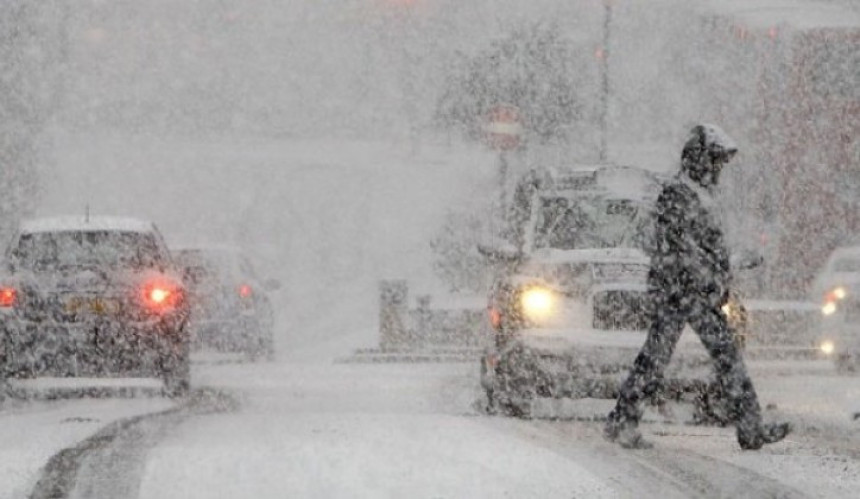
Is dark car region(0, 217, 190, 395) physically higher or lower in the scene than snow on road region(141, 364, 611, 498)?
higher

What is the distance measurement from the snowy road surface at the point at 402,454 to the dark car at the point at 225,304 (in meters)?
8.10

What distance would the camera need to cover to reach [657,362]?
1111 cm

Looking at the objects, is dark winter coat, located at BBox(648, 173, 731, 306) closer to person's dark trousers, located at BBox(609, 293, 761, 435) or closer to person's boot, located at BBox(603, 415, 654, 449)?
person's dark trousers, located at BBox(609, 293, 761, 435)

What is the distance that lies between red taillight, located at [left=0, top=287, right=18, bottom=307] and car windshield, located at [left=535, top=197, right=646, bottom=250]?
3.89 meters

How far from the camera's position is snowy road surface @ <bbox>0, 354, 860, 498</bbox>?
902cm

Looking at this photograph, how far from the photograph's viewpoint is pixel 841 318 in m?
20.1

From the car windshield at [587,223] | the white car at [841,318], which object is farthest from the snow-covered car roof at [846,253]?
the car windshield at [587,223]

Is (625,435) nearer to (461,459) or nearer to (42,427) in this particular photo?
(461,459)

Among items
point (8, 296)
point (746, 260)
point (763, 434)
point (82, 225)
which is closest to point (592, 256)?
point (746, 260)

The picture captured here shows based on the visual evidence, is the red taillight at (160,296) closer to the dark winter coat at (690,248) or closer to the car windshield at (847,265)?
the dark winter coat at (690,248)

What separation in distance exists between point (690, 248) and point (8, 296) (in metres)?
6.09

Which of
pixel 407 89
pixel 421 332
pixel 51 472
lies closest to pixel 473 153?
pixel 407 89

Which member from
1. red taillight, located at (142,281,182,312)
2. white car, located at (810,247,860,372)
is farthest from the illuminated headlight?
white car, located at (810,247,860,372)

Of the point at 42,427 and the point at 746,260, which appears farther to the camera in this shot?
the point at 746,260
